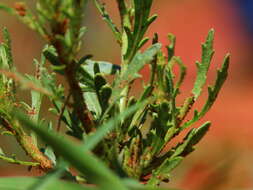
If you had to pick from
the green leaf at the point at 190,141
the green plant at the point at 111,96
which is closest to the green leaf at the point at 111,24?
the green plant at the point at 111,96

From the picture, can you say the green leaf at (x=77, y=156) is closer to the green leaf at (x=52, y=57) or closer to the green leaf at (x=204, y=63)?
the green leaf at (x=52, y=57)

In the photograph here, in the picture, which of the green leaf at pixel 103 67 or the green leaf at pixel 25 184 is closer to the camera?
the green leaf at pixel 25 184

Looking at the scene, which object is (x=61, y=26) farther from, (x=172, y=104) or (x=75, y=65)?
(x=172, y=104)

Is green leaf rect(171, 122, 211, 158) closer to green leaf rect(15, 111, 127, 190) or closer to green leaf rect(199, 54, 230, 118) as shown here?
green leaf rect(199, 54, 230, 118)

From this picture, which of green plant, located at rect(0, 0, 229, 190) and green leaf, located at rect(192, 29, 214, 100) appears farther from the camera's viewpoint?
green leaf, located at rect(192, 29, 214, 100)

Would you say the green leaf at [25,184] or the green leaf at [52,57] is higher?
the green leaf at [52,57]

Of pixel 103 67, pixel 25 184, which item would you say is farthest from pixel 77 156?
pixel 103 67

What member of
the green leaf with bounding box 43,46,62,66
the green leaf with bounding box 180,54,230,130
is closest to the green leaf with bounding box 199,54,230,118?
the green leaf with bounding box 180,54,230,130
